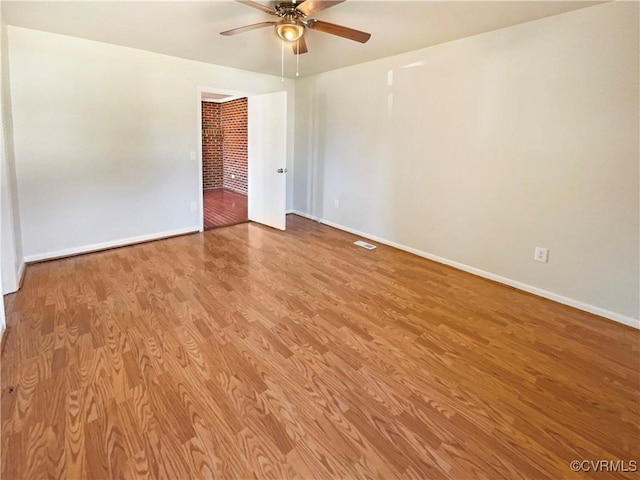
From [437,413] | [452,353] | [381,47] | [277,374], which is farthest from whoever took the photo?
[381,47]

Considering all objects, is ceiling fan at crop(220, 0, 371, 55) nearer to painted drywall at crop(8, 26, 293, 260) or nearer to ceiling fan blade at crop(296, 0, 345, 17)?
ceiling fan blade at crop(296, 0, 345, 17)

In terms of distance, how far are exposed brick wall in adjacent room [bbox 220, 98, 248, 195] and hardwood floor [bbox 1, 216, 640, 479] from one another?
469 cm

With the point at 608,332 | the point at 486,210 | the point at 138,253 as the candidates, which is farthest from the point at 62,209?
the point at 608,332

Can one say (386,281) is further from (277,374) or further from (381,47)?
(381,47)

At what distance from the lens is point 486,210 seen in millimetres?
3324

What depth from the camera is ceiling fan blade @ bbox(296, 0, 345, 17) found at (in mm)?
2164

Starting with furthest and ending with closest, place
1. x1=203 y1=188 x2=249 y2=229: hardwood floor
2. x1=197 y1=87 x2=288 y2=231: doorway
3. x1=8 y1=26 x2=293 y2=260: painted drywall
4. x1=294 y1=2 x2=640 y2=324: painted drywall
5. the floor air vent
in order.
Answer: x1=203 y1=188 x2=249 y2=229: hardwood floor < x1=197 y1=87 x2=288 y2=231: doorway < the floor air vent < x1=8 y1=26 x2=293 y2=260: painted drywall < x1=294 y1=2 x2=640 y2=324: painted drywall

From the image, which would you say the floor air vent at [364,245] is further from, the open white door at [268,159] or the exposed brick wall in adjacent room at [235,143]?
the exposed brick wall in adjacent room at [235,143]

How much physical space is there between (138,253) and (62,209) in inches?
34.1

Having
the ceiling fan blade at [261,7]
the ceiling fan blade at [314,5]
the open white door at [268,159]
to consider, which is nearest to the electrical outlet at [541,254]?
the ceiling fan blade at [314,5]

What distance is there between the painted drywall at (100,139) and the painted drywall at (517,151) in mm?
2278

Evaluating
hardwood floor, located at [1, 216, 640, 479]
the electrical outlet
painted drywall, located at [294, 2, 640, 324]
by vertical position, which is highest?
painted drywall, located at [294, 2, 640, 324]

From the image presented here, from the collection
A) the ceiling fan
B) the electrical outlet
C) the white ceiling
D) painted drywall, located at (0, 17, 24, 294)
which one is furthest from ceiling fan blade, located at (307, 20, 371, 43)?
painted drywall, located at (0, 17, 24, 294)

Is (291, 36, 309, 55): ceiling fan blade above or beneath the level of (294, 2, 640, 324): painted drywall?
above
